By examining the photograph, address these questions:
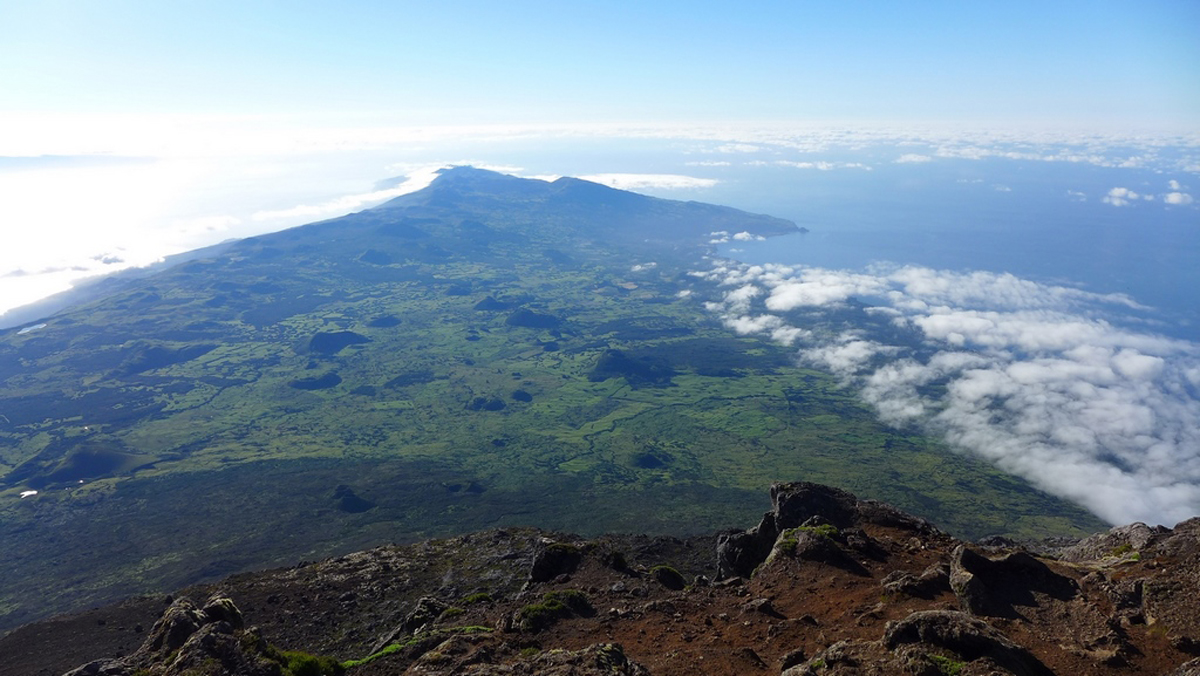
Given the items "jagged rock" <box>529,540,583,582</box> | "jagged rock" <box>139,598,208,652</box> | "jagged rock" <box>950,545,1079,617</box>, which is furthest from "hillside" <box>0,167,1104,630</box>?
"jagged rock" <box>950,545,1079,617</box>

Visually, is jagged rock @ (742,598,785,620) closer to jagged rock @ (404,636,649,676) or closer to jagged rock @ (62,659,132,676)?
jagged rock @ (404,636,649,676)

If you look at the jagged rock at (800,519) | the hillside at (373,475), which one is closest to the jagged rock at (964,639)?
the jagged rock at (800,519)

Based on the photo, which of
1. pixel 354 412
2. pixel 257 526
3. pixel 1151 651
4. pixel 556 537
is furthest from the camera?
pixel 354 412

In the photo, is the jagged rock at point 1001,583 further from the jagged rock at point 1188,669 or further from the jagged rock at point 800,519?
the jagged rock at point 800,519

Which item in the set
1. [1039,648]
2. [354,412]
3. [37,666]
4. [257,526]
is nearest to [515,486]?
[257,526]

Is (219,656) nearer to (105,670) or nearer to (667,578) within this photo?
(105,670)

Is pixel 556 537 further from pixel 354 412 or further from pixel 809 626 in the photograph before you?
pixel 354 412
